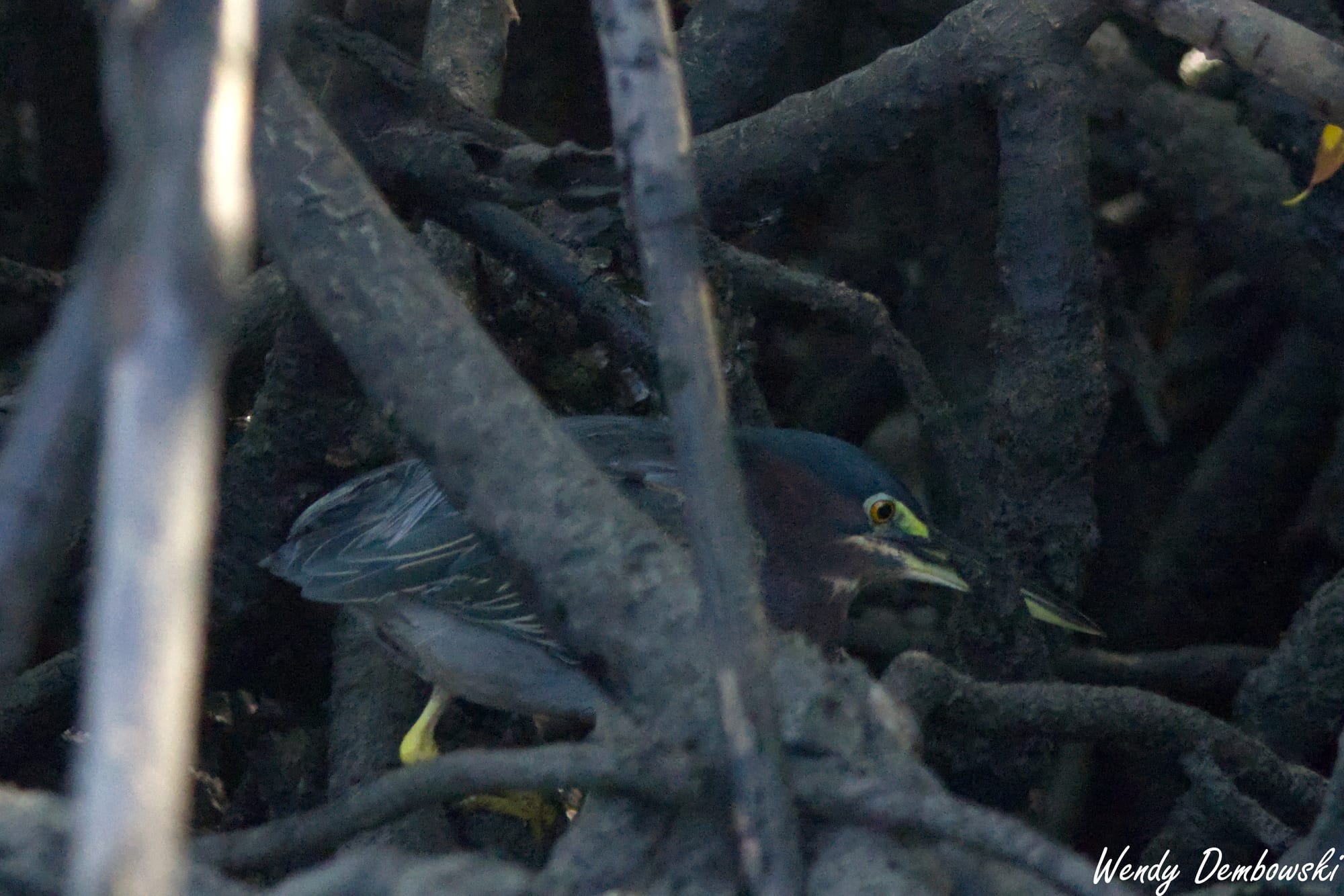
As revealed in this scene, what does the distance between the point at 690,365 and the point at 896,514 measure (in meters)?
1.02

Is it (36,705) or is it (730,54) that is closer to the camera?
(36,705)

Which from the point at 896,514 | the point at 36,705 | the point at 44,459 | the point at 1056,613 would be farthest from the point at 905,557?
the point at 44,459

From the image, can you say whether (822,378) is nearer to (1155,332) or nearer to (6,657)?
(1155,332)

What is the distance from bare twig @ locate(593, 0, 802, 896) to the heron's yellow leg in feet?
2.78

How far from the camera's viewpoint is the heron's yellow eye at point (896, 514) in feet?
5.49

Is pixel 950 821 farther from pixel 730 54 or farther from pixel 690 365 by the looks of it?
pixel 730 54

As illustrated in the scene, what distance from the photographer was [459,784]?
32.4 inches

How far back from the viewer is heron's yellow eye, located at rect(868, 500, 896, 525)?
167cm

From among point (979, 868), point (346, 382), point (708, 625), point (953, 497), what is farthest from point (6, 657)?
point (953, 497)

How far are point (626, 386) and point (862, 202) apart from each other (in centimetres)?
86

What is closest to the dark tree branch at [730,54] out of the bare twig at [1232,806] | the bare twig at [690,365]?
the bare twig at [1232,806]

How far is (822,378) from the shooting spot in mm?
2484

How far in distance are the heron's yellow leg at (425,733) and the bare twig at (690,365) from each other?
2.78 ft

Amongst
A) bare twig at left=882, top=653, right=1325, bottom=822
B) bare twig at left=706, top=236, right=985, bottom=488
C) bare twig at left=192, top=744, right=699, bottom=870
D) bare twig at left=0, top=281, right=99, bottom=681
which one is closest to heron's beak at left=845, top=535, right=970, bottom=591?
bare twig at left=706, top=236, right=985, bottom=488
